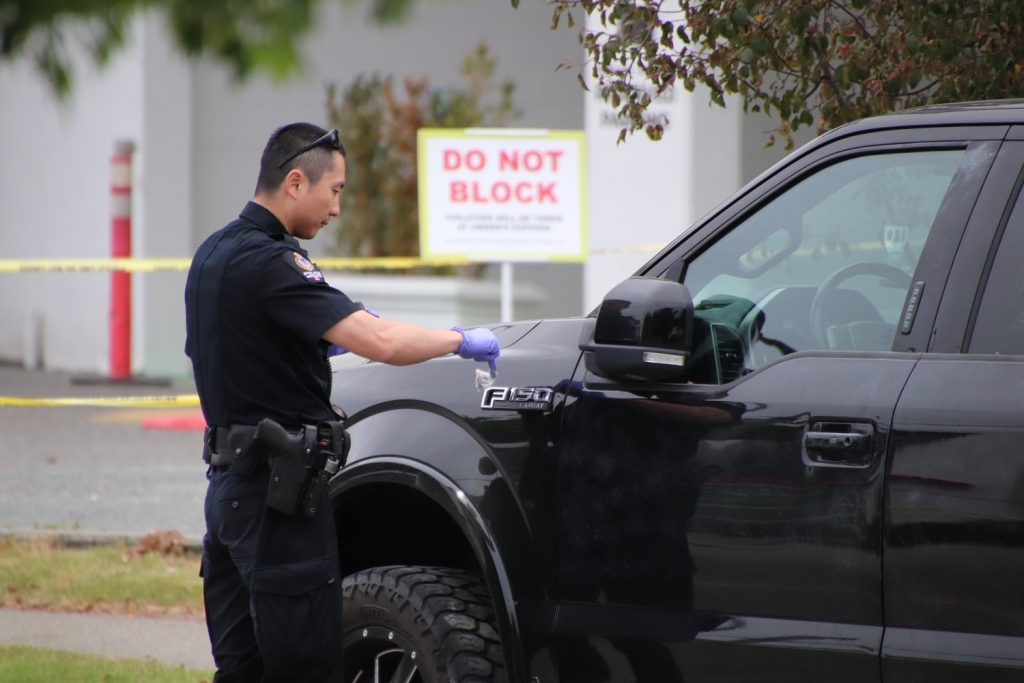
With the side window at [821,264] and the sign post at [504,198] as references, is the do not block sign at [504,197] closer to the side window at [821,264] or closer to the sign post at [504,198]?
the sign post at [504,198]

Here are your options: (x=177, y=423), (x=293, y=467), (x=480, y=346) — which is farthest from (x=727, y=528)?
(x=177, y=423)

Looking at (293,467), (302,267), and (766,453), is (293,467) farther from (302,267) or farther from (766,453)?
(766,453)

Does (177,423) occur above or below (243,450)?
below

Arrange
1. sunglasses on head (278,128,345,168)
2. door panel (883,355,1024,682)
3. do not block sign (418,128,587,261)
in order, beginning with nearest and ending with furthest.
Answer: door panel (883,355,1024,682) < sunglasses on head (278,128,345,168) < do not block sign (418,128,587,261)

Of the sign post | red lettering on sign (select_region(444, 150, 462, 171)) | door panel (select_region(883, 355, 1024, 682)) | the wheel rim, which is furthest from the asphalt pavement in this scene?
door panel (select_region(883, 355, 1024, 682))


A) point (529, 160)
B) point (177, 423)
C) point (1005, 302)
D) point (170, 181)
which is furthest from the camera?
point (170, 181)

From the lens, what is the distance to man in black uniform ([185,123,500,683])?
13.3ft

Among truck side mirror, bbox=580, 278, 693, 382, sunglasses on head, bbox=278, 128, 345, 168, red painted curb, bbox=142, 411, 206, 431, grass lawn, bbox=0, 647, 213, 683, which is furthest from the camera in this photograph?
red painted curb, bbox=142, 411, 206, 431

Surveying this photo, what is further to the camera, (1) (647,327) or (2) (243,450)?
(2) (243,450)

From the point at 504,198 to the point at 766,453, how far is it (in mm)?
6452

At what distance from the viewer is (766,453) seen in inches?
143

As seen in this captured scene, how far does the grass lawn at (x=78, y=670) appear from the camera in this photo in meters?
5.99

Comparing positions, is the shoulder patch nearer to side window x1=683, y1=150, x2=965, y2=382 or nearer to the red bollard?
side window x1=683, y1=150, x2=965, y2=382

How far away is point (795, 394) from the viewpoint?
3629 mm
